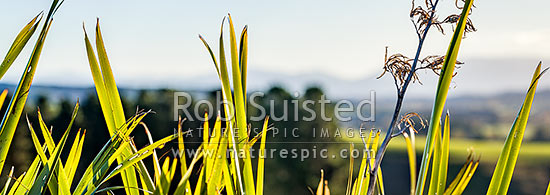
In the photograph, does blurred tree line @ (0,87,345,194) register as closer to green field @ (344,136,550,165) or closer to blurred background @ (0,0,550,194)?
blurred background @ (0,0,550,194)

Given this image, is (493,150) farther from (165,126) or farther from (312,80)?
(165,126)

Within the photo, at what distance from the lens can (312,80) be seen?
726 inches

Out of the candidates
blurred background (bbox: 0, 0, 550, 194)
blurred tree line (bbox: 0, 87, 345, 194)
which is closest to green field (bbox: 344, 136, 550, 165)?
blurred background (bbox: 0, 0, 550, 194)

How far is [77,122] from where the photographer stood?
611 inches

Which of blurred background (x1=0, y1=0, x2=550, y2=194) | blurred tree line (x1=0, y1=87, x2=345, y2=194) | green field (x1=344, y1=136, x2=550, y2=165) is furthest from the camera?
green field (x1=344, y1=136, x2=550, y2=165)

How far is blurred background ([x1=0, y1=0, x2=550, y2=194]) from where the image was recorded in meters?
0.95

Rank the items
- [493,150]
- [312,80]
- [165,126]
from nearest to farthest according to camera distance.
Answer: [165,126] < [312,80] < [493,150]

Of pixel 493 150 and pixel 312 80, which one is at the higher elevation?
pixel 312 80

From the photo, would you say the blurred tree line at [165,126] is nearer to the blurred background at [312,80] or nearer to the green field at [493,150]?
the blurred background at [312,80]

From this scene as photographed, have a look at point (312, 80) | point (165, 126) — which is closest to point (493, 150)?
point (312, 80)

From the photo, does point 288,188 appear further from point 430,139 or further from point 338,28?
point 338,28

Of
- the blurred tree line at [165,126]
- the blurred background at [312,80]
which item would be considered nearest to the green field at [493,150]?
the blurred background at [312,80]

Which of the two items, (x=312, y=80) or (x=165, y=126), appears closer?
(x=165, y=126)

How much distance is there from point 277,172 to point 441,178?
1824 centimetres
